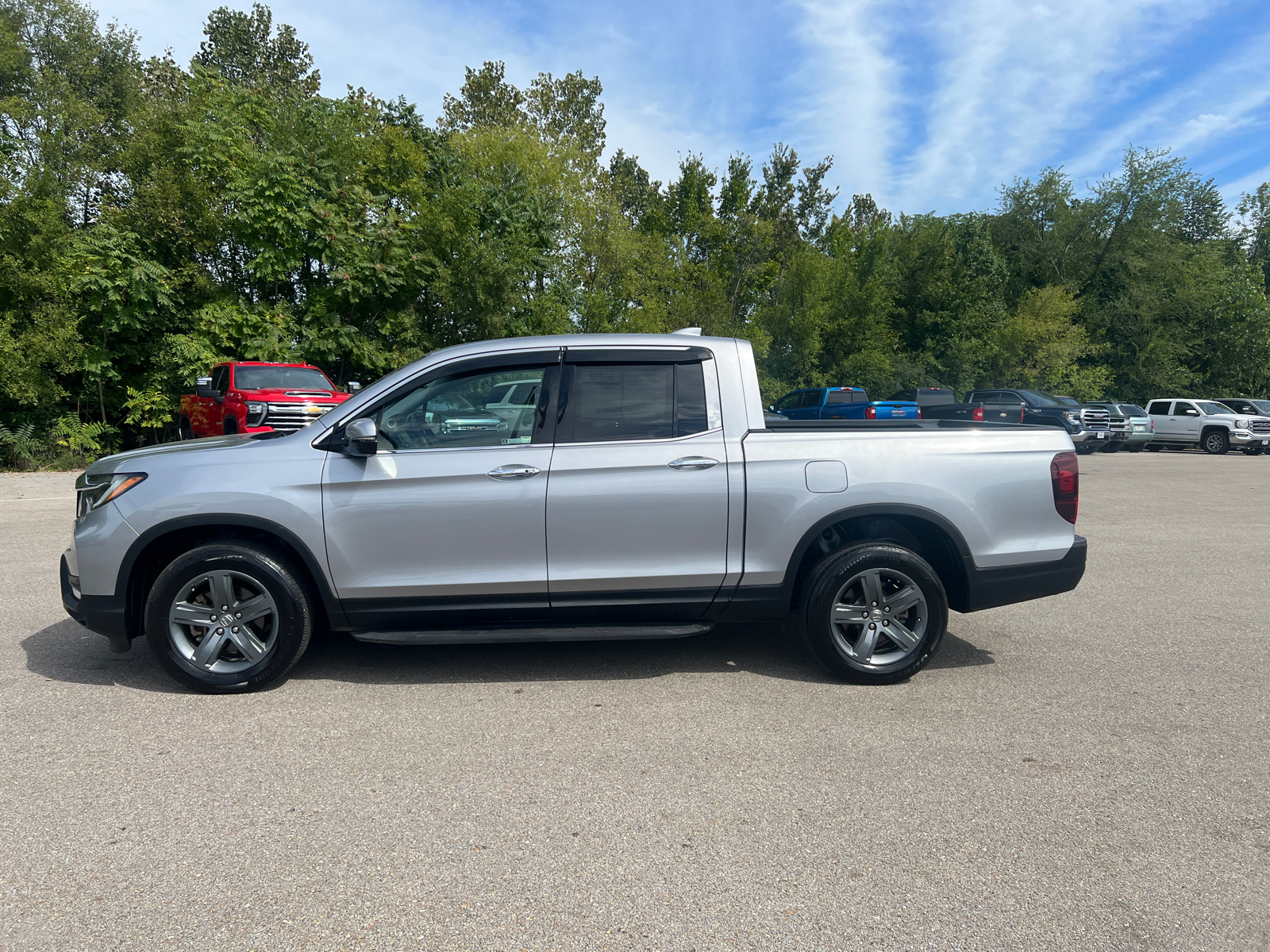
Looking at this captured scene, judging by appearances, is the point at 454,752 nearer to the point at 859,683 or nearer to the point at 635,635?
the point at 635,635

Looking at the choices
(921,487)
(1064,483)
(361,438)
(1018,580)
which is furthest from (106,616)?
(1064,483)

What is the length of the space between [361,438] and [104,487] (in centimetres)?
151

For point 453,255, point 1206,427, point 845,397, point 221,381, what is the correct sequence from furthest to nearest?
1. point 1206,427
2. point 453,255
3. point 845,397
4. point 221,381

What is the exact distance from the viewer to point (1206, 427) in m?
29.0

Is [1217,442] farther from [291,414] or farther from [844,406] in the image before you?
[291,414]

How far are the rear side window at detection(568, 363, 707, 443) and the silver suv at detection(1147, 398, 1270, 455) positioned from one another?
3105cm

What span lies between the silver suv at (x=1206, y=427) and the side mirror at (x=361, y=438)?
1274 inches

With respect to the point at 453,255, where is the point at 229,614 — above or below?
below

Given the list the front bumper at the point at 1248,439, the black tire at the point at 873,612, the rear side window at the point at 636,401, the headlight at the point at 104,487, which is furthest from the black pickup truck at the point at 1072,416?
the headlight at the point at 104,487

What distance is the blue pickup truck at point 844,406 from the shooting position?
67.1ft

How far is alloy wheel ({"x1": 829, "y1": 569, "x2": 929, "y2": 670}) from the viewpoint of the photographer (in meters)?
4.54

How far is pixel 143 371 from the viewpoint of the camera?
21.7 m

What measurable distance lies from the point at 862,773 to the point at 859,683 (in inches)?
45.7

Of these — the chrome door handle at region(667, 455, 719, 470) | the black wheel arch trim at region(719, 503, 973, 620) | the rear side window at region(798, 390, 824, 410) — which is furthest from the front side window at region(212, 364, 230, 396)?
the rear side window at region(798, 390, 824, 410)
